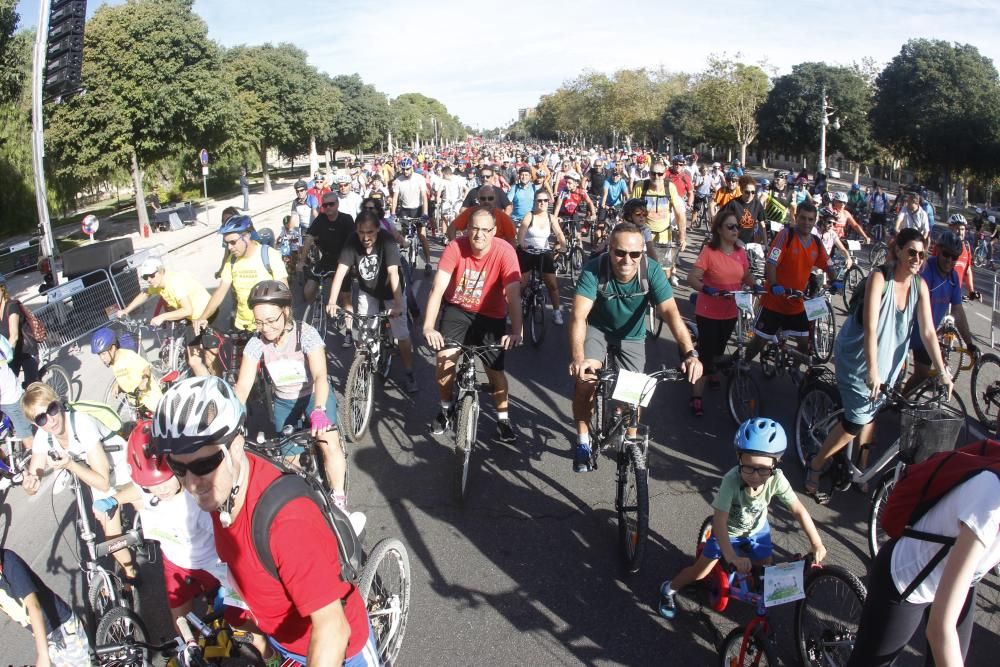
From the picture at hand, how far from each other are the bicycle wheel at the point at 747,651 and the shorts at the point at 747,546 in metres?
0.42

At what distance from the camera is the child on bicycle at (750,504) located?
3295 mm

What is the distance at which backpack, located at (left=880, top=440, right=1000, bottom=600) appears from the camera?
7.27 feet

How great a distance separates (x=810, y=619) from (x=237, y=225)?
5.51 m

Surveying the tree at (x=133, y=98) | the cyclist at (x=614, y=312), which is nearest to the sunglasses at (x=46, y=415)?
the cyclist at (x=614, y=312)

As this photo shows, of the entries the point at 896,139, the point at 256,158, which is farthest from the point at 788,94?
the point at 256,158

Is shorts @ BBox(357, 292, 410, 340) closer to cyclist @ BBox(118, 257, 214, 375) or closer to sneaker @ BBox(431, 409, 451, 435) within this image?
cyclist @ BBox(118, 257, 214, 375)

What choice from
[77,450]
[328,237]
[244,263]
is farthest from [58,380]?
[77,450]

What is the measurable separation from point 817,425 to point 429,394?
3905 mm

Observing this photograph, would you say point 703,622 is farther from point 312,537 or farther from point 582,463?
point 312,537

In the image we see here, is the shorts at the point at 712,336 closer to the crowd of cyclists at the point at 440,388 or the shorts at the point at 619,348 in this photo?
the crowd of cyclists at the point at 440,388

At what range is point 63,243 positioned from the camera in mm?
23516

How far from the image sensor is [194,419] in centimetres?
197

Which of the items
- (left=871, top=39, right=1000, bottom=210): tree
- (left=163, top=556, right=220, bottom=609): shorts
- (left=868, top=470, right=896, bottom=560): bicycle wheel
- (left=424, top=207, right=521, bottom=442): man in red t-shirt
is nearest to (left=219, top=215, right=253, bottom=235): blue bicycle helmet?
(left=424, top=207, right=521, bottom=442): man in red t-shirt

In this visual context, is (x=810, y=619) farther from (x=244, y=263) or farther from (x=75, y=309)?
(x=75, y=309)
